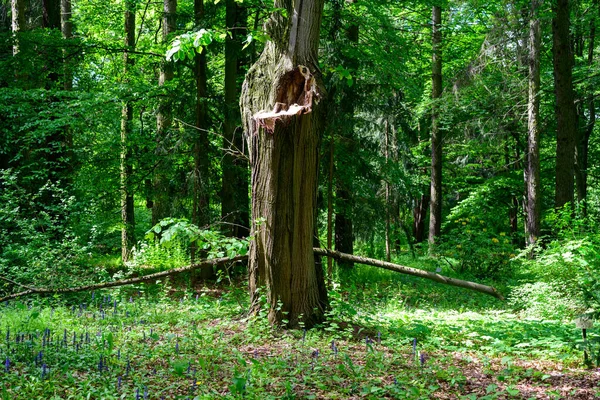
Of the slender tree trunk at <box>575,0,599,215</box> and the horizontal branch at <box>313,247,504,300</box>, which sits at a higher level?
the slender tree trunk at <box>575,0,599,215</box>

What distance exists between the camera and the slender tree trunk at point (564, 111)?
1279 cm

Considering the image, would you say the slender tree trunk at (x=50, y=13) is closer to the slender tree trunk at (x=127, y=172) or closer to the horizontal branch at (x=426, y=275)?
the slender tree trunk at (x=127, y=172)

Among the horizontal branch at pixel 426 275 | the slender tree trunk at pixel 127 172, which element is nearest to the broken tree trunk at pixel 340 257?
the horizontal branch at pixel 426 275

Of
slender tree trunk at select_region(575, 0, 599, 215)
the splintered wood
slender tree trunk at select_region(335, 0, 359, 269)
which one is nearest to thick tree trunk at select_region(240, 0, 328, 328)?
the splintered wood

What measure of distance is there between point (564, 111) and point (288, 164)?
941cm

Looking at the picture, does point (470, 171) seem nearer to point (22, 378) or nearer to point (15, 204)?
point (15, 204)

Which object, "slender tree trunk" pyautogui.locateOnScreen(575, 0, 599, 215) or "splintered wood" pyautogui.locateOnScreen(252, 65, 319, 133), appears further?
"slender tree trunk" pyautogui.locateOnScreen(575, 0, 599, 215)

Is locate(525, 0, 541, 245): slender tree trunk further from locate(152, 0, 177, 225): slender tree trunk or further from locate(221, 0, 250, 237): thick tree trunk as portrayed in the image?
locate(152, 0, 177, 225): slender tree trunk

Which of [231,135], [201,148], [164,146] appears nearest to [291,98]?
[201,148]

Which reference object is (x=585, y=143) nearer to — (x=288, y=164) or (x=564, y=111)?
(x=564, y=111)

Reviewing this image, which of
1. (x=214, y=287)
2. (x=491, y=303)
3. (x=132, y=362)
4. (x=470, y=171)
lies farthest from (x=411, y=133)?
(x=132, y=362)

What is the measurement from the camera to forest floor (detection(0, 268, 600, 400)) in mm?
4219

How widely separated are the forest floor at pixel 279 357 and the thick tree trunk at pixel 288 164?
1.31ft

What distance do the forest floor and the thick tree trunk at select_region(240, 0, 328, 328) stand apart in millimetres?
399
